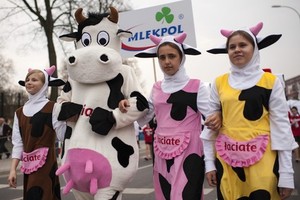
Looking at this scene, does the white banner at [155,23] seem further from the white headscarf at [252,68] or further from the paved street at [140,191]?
the white headscarf at [252,68]

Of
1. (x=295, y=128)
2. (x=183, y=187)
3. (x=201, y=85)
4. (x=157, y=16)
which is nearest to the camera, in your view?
(x=183, y=187)

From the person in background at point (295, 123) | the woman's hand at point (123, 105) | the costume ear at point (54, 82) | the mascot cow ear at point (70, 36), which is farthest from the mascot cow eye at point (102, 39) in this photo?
the person in background at point (295, 123)

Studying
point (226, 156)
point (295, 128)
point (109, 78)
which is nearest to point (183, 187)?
point (226, 156)

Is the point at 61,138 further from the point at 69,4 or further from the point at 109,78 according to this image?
the point at 69,4

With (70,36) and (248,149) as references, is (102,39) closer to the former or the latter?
(70,36)

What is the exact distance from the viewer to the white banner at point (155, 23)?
7781 millimetres

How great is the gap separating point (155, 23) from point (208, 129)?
5801 millimetres

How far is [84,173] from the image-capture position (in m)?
2.85

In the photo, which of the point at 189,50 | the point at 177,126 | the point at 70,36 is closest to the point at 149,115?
the point at 177,126

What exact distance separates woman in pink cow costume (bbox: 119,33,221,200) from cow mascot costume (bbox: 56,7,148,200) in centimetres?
19

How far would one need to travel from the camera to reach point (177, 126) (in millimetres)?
3004

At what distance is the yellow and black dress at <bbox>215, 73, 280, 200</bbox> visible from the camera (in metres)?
2.44

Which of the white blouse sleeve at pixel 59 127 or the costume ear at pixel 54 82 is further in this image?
the costume ear at pixel 54 82

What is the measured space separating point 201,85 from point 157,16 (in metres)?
5.30
